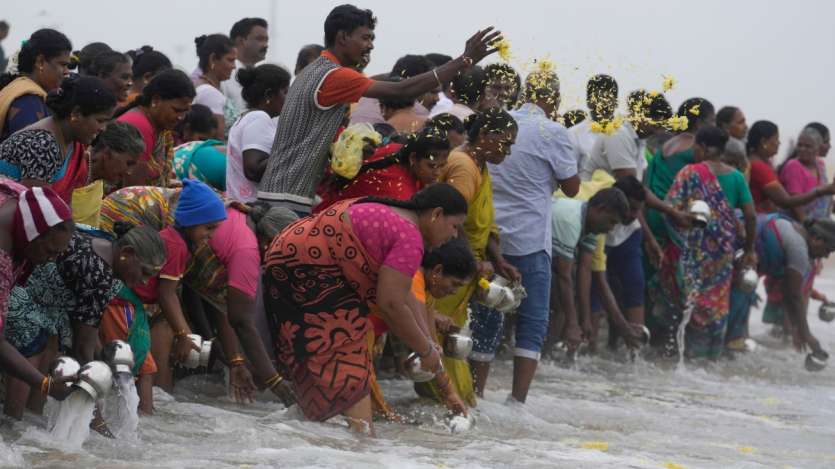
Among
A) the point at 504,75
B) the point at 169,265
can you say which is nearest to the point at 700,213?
the point at 504,75

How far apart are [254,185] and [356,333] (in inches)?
58.0

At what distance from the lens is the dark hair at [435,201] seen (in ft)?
20.0

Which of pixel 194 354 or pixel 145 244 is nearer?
pixel 145 244

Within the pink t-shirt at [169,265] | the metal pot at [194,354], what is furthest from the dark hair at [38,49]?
the metal pot at [194,354]

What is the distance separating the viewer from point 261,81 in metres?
7.65

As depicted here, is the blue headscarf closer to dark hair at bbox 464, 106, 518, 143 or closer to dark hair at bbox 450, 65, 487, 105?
dark hair at bbox 464, 106, 518, 143

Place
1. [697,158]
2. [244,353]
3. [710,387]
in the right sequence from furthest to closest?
[697,158]
[710,387]
[244,353]

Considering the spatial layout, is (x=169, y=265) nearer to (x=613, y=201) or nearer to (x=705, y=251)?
(x=613, y=201)

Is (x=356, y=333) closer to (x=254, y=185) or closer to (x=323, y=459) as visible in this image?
(x=323, y=459)

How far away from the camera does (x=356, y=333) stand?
630 centimetres

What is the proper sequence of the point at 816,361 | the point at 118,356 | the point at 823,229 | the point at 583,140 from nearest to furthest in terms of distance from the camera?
the point at 118,356 → the point at 583,140 → the point at 816,361 → the point at 823,229

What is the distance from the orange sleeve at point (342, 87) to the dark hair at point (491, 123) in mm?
910

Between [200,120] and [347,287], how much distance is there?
2.33 m

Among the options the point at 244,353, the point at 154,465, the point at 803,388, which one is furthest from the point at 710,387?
the point at 154,465
